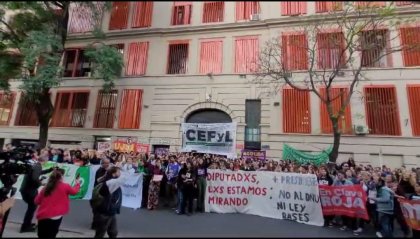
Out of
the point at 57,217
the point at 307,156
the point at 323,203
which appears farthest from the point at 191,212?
the point at 307,156

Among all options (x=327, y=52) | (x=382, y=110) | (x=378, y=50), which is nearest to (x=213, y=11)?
(x=327, y=52)

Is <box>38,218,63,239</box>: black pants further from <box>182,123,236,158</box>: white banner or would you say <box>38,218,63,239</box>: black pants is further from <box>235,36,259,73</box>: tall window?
<box>235,36,259,73</box>: tall window

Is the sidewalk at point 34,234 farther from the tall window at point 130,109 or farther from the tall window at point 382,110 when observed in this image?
the tall window at point 382,110

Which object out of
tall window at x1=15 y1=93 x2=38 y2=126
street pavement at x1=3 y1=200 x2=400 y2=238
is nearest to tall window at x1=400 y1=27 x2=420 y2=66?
street pavement at x1=3 y1=200 x2=400 y2=238

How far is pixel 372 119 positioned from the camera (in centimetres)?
1709

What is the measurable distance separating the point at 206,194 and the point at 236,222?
200 centimetres

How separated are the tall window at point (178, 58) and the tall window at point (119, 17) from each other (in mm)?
4586

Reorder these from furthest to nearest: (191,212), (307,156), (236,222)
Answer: (307,156) < (191,212) < (236,222)

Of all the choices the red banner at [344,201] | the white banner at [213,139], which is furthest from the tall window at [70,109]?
the red banner at [344,201]

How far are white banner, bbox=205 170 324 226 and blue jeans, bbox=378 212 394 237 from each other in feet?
5.25

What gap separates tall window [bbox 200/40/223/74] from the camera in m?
20.6

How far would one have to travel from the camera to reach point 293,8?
65.4ft

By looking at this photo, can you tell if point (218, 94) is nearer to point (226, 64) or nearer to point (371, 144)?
point (226, 64)

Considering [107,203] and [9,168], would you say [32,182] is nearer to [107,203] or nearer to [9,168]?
[9,168]
